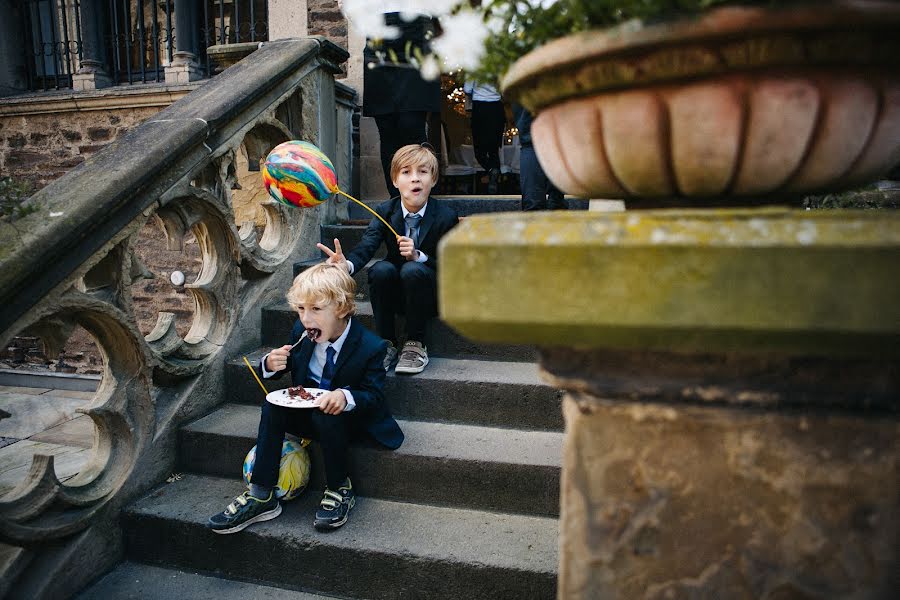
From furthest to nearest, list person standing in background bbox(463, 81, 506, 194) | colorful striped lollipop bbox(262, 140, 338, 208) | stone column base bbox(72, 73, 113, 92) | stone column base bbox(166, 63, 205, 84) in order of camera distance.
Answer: stone column base bbox(72, 73, 113, 92) < stone column base bbox(166, 63, 205, 84) < person standing in background bbox(463, 81, 506, 194) < colorful striped lollipop bbox(262, 140, 338, 208)

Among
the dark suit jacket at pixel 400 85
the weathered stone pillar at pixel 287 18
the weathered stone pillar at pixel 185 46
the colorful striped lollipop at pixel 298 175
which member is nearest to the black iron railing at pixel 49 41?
the weathered stone pillar at pixel 185 46

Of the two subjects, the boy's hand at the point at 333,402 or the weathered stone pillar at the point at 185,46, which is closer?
the boy's hand at the point at 333,402

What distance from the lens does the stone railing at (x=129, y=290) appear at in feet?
6.20

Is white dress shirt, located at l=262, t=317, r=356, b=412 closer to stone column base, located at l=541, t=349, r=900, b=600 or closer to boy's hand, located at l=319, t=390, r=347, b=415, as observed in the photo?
boy's hand, located at l=319, t=390, r=347, b=415

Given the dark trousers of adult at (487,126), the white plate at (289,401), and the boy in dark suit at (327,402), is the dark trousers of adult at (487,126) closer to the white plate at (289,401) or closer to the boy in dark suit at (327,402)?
the boy in dark suit at (327,402)

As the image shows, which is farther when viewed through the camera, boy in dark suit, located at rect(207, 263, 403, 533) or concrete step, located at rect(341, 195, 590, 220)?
concrete step, located at rect(341, 195, 590, 220)

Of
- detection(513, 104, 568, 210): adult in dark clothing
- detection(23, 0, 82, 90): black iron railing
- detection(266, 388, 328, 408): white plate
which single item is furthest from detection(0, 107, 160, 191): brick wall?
detection(266, 388, 328, 408): white plate

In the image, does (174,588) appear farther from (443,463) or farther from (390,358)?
(390,358)

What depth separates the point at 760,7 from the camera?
760 millimetres

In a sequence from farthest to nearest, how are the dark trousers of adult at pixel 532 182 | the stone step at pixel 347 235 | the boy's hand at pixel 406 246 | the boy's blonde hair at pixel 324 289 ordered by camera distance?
1. the stone step at pixel 347 235
2. the dark trousers of adult at pixel 532 182
3. the boy's hand at pixel 406 246
4. the boy's blonde hair at pixel 324 289

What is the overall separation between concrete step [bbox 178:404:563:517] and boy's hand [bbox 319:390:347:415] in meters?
0.25

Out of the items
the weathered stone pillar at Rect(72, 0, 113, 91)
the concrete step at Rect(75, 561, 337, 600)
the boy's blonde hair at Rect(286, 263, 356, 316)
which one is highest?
the weathered stone pillar at Rect(72, 0, 113, 91)

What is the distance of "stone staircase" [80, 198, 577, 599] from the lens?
1.89 metres

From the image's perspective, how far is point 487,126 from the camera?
197 inches
